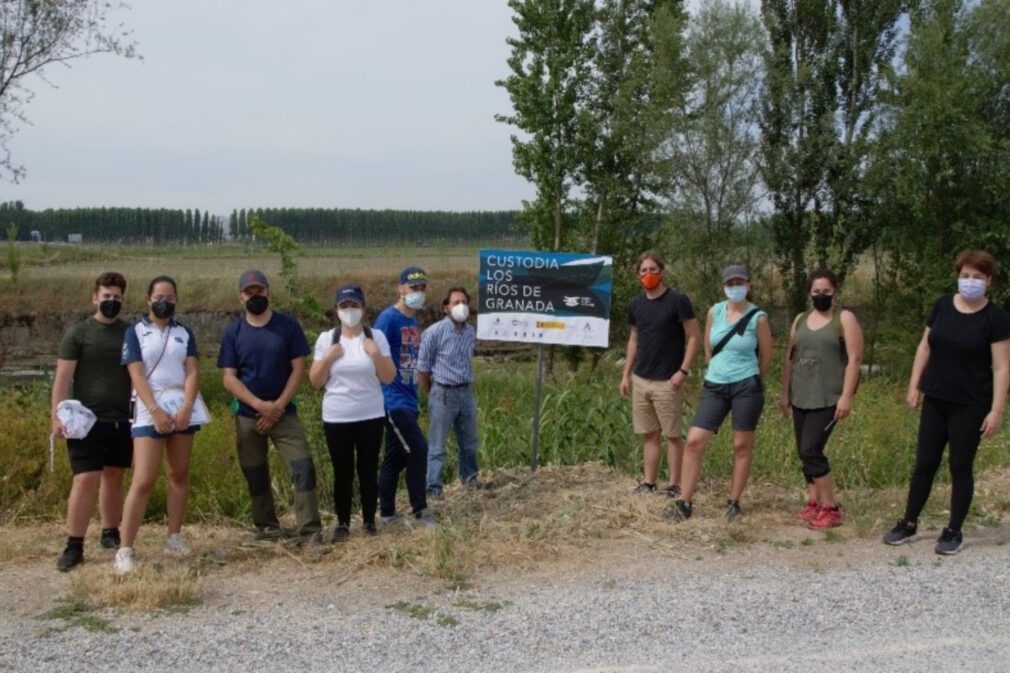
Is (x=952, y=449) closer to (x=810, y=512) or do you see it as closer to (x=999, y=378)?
(x=999, y=378)

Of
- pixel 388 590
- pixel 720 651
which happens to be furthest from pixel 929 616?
pixel 388 590

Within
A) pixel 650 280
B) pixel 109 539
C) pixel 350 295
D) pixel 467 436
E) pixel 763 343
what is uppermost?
pixel 650 280

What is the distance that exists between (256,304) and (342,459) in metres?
1.16

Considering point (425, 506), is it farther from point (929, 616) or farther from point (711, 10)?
point (711, 10)

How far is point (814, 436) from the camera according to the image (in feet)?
24.0

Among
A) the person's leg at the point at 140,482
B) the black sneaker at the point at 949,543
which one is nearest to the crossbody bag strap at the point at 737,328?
the black sneaker at the point at 949,543

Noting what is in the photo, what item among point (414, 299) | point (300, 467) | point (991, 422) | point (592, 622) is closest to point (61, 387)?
point (300, 467)

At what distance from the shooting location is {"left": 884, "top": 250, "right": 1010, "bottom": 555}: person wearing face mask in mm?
6586

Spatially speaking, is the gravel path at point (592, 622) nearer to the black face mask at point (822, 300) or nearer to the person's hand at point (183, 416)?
the person's hand at point (183, 416)

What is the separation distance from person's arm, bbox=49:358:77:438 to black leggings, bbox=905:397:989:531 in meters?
5.27

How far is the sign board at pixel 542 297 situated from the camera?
8711 mm

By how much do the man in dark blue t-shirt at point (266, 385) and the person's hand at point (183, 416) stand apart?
0.32 meters

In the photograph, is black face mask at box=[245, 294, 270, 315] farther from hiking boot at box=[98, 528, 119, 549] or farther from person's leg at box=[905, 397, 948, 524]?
person's leg at box=[905, 397, 948, 524]

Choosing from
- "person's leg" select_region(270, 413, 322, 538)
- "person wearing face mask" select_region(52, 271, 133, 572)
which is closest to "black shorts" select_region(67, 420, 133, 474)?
"person wearing face mask" select_region(52, 271, 133, 572)
